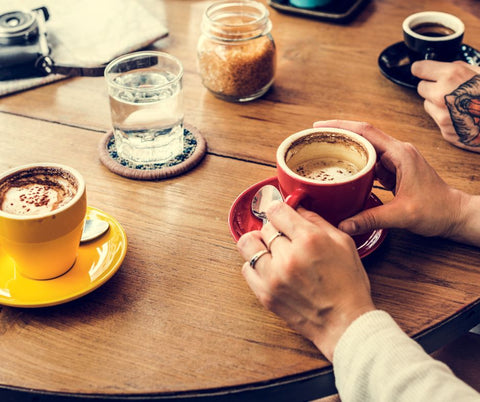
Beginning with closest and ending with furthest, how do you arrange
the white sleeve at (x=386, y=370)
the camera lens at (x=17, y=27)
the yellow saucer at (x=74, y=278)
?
the white sleeve at (x=386, y=370) < the yellow saucer at (x=74, y=278) < the camera lens at (x=17, y=27)

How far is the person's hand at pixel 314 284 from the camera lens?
730 mm

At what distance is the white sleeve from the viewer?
0.67 meters

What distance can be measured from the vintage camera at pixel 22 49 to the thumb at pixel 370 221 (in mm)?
848

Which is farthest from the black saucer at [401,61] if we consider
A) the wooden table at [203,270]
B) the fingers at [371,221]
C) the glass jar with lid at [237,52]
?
the fingers at [371,221]

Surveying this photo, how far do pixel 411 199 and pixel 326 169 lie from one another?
0.46ft

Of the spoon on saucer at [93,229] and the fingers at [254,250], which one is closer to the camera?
the fingers at [254,250]

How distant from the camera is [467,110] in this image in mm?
1156

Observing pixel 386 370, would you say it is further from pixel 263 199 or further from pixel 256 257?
pixel 263 199

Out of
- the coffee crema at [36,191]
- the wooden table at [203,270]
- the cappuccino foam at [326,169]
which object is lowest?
the wooden table at [203,270]

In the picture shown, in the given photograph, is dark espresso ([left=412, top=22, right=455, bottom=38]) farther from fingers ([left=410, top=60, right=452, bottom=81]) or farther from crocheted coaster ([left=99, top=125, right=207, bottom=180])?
crocheted coaster ([left=99, top=125, right=207, bottom=180])

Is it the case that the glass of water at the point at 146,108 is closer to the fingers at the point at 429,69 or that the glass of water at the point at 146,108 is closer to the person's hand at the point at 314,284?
the person's hand at the point at 314,284

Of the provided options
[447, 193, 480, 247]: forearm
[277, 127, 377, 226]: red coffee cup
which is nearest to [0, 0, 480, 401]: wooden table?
[447, 193, 480, 247]: forearm

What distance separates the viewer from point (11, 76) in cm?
130

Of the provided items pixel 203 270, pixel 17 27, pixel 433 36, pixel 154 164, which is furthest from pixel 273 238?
pixel 17 27
